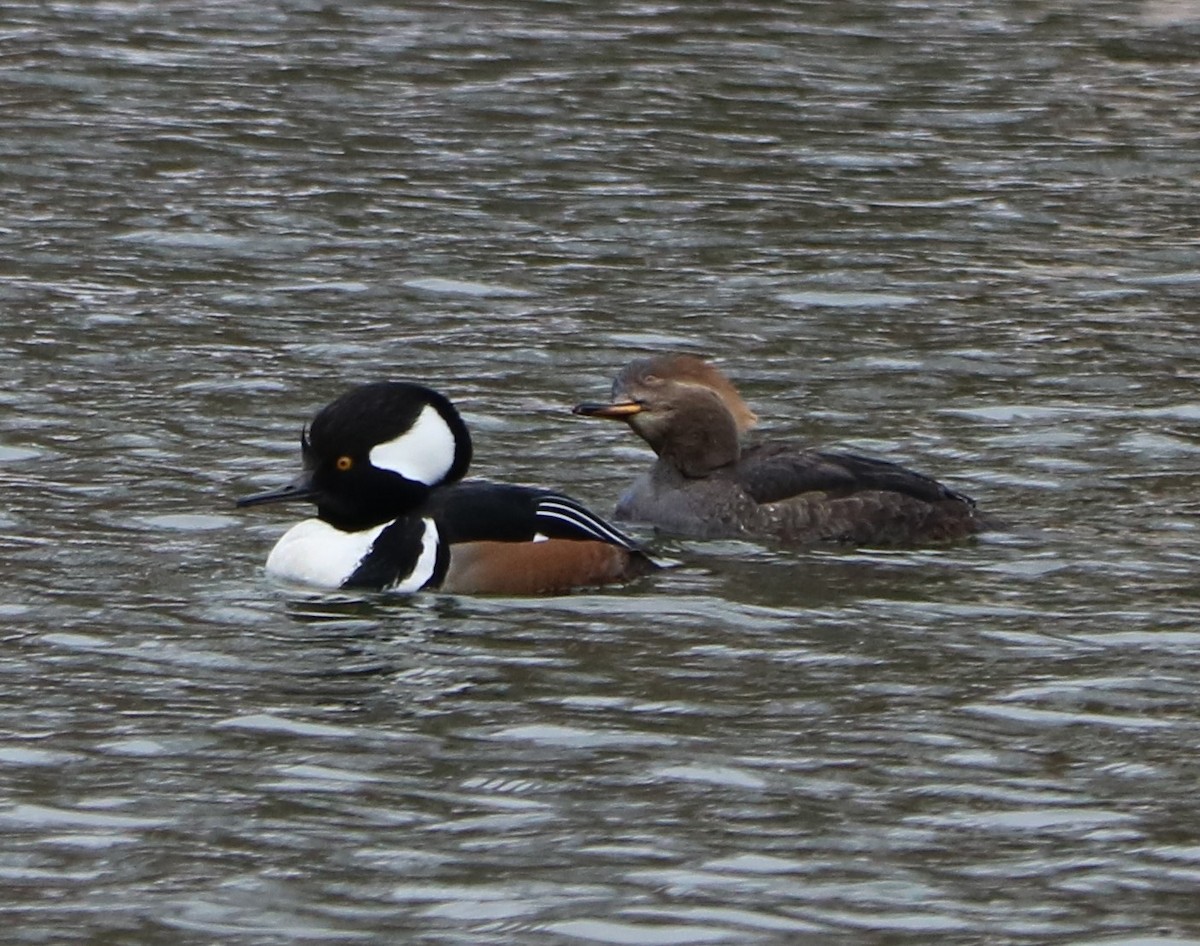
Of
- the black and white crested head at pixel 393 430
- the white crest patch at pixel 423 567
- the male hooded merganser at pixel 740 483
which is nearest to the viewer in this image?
the white crest patch at pixel 423 567

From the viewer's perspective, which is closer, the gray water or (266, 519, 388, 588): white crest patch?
the gray water

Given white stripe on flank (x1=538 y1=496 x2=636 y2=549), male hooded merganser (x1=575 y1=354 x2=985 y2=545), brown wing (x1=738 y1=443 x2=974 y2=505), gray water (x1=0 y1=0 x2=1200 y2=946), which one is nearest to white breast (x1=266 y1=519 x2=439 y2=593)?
gray water (x1=0 y1=0 x2=1200 y2=946)

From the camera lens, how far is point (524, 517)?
33.4 feet

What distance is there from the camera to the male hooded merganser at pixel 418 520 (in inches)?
400

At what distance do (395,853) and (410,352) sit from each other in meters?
6.97

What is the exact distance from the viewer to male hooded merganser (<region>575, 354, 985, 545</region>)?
10984mm

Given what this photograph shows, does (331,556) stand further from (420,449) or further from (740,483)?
(740,483)

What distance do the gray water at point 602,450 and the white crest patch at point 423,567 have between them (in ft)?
0.64

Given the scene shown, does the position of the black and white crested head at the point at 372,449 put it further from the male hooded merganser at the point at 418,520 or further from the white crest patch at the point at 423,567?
the white crest patch at the point at 423,567

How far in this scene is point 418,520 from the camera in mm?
Answer: 10297

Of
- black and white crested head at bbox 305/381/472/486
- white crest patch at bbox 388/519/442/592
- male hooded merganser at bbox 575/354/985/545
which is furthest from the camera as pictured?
male hooded merganser at bbox 575/354/985/545

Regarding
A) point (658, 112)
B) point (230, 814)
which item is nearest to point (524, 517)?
point (230, 814)

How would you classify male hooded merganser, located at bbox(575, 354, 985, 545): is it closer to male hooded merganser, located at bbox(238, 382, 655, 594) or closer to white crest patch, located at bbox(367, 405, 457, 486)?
male hooded merganser, located at bbox(238, 382, 655, 594)

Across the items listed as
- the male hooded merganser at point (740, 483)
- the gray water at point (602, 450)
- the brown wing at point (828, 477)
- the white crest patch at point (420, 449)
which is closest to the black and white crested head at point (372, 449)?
the white crest patch at point (420, 449)
